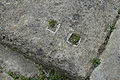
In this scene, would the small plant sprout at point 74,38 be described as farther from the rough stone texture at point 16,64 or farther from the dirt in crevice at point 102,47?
the rough stone texture at point 16,64

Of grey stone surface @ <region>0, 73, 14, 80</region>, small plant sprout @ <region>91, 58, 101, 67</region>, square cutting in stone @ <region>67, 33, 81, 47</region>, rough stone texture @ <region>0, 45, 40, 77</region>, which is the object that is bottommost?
grey stone surface @ <region>0, 73, 14, 80</region>

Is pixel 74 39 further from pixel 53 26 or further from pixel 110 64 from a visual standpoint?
pixel 110 64

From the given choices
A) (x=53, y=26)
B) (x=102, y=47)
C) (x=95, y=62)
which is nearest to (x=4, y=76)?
(x=53, y=26)

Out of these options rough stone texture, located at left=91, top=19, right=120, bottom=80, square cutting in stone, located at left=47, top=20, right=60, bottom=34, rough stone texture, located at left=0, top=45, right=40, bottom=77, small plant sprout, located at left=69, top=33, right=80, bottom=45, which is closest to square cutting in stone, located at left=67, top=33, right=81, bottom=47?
small plant sprout, located at left=69, top=33, right=80, bottom=45

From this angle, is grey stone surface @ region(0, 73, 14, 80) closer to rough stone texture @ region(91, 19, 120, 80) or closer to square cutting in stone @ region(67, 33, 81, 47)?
square cutting in stone @ region(67, 33, 81, 47)

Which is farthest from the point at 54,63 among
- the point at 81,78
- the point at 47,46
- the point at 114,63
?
the point at 114,63

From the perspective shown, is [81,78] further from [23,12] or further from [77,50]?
[23,12]

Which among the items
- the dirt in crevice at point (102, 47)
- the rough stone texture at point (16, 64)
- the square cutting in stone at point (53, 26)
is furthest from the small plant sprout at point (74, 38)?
the rough stone texture at point (16, 64)
